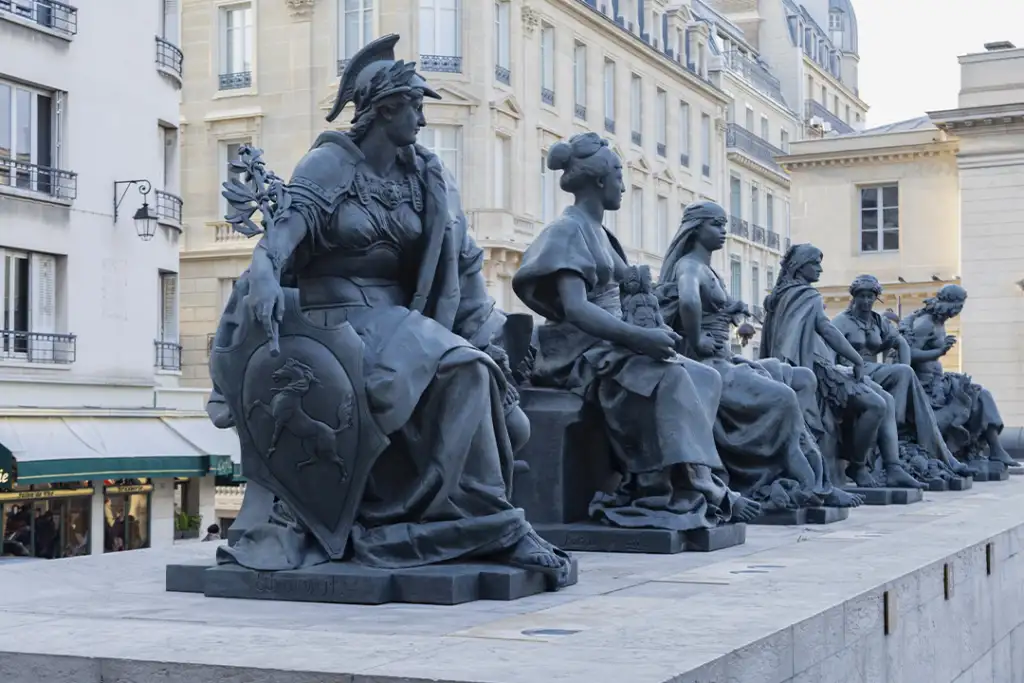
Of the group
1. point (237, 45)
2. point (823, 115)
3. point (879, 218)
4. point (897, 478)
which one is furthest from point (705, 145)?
point (897, 478)

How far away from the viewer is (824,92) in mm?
73688

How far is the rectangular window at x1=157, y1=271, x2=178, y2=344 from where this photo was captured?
31312 millimetres

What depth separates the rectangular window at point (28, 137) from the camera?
84.5 ft

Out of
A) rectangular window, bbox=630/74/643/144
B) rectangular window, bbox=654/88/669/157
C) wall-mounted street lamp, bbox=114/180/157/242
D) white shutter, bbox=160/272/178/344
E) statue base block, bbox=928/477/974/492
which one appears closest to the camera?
statue base block, bbox=928/477/974/492

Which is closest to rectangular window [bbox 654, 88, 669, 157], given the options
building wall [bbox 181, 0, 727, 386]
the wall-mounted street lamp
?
building wall [bbox 181, 0, 727, 386]

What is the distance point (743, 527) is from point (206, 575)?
3557mm

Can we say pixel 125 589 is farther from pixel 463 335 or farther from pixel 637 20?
pixel 637 20

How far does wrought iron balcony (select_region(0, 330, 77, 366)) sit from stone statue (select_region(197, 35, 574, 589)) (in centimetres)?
1950

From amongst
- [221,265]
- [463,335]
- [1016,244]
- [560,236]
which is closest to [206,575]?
[463,335]

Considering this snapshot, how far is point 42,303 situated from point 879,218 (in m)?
27.8

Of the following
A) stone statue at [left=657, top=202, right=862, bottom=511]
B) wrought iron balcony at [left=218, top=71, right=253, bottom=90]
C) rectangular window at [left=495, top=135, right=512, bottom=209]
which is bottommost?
stone statue at [left=657, top=202, right=862, bottom=511]

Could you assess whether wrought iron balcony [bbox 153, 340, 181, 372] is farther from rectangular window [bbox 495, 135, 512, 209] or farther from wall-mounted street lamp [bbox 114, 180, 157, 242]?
rectangular window [bbox 495, 135, 512, 209]

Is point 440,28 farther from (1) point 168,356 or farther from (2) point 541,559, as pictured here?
(2) point 541,559

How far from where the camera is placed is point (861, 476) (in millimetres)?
14156
